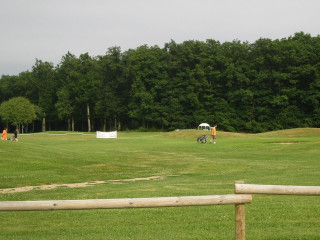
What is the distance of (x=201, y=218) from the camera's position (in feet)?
29.9

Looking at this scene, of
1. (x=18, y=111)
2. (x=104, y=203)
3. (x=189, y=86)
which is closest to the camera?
(x=104, y=203)

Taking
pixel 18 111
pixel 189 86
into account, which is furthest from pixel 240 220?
pixel 18 111

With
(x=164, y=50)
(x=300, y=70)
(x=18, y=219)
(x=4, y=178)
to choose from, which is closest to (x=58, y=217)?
(x=18, y=219)

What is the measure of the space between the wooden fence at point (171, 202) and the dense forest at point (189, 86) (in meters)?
77.8

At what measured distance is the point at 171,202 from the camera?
5.58 metres

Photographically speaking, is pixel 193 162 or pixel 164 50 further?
pixel 164 50

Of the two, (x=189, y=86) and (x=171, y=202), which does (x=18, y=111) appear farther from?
(x=171, y=202)

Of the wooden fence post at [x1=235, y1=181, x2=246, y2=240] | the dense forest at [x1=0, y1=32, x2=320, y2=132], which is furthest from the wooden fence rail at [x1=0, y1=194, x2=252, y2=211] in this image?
the dense forest at [x1=0, y1=32, x2=320, y2=132]

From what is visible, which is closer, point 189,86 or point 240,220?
point 240,220

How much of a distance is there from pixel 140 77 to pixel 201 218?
87.0 meters

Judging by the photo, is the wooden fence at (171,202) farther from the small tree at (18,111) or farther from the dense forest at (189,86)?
the small tree at (18,111)

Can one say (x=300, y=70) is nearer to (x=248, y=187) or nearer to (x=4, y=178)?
(x=4, y=178)

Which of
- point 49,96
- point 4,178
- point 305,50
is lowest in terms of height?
point 4,178

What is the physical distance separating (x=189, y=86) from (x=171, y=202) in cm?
8661
